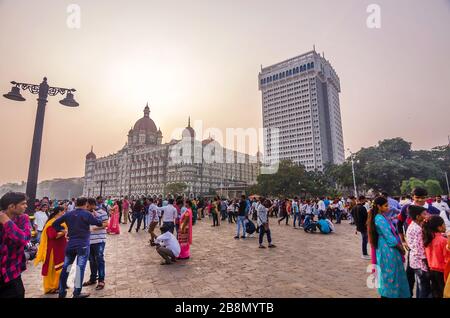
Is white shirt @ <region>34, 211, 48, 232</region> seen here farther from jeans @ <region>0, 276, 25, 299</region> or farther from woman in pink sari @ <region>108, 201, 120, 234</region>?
jeans @ <region>0, 276, 25, 299</region>

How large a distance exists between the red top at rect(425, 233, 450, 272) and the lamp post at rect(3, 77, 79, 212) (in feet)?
33.0

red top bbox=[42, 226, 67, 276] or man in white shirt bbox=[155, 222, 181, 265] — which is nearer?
red top bbox=[42, 226, 67, 276]

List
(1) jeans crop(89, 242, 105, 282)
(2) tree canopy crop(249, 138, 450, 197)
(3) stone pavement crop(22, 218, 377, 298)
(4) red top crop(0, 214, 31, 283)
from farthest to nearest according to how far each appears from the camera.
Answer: (2) tree canopy crop(249, 138, 450, 197)
(1) jeans crop(89, 242, 105, 282)
(3) stone pavement crop(22, 218, 377, 298)
(4) red top crop(0, 214, 31, 283)

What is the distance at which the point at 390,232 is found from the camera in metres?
3.18

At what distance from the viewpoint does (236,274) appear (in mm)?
5418

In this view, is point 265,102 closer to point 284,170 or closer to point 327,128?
point 327,128

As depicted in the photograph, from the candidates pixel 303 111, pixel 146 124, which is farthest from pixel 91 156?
pixel 303 111

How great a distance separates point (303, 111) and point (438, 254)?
11742 centimetres

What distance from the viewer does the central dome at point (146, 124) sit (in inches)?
3701

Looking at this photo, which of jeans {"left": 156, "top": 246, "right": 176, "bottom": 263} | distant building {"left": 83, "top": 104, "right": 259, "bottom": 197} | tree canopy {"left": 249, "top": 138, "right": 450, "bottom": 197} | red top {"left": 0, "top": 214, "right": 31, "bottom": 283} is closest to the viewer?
red top {"left": 0, "top": 214, "right": 31, "bottom": 283}

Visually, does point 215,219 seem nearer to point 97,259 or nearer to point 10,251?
point 97,259

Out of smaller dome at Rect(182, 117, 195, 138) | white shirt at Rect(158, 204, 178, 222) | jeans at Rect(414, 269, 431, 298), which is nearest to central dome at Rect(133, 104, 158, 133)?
smaller dome at Rect(182, 117, 195, 138)

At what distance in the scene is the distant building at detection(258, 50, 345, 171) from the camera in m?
108
